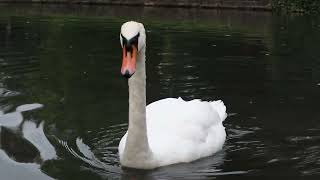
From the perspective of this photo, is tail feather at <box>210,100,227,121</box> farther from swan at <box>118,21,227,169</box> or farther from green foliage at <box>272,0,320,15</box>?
green foliage at <box>272,0,320,15</box>

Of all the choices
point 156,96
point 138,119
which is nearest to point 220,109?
point 156,96

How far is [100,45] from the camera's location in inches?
773

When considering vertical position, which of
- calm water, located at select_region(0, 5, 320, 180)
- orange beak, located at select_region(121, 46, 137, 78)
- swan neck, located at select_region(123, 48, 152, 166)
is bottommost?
calm water, located at select_region(0, 5, 320, 180)

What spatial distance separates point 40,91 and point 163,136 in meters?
4.56

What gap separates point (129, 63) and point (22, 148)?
2.48 metres

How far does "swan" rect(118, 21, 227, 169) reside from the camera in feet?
20.8

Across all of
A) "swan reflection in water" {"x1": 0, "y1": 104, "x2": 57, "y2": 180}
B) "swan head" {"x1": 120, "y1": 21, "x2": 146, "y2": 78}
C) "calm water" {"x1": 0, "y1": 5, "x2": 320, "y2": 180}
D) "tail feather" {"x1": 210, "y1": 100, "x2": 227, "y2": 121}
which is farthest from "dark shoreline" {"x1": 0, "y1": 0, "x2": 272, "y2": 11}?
"swan head" {"x1": 120, "y1": 21, "x2": 146, "y2": 78}

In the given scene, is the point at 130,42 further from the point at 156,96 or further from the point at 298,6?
the point at 298,6

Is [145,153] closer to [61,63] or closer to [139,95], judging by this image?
[139,95]

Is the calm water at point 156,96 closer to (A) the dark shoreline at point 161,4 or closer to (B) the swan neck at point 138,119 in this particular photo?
(B) the swan neck at point 138,119

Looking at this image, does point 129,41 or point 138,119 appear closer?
point 129,41

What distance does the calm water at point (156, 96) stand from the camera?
7.52 meters

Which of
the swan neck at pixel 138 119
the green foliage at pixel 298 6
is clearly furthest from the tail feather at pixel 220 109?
the green foliage at pixel 298 6

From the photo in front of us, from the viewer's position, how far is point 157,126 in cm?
784
